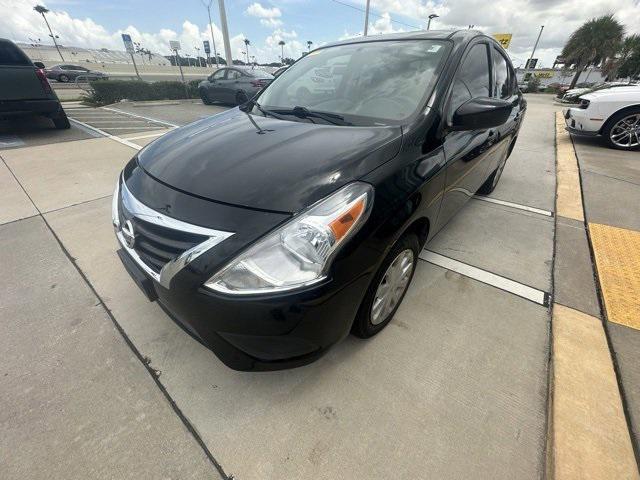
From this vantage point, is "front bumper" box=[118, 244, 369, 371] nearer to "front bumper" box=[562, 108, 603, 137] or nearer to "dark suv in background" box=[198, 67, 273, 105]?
→ "front bumper" box=[562, 108, 603, 137]

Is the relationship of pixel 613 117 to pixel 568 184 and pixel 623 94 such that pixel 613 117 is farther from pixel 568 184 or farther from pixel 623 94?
pixel 568 184

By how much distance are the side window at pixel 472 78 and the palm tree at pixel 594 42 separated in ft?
106

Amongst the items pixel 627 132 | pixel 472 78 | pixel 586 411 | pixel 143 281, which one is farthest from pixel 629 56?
pixel 143 281

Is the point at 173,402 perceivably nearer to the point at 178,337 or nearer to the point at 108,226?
the point at 178,337

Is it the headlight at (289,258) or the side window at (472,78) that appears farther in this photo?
the side window at (472,78)

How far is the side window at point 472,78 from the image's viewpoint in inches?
76.7

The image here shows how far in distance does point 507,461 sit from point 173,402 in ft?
5.00

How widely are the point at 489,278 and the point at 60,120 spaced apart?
8.46m

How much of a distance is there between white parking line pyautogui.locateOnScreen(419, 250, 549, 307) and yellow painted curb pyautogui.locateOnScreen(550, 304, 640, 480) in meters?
0.27

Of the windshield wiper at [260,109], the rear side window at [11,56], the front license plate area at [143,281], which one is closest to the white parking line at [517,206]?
the windshield wiper at [260,109]

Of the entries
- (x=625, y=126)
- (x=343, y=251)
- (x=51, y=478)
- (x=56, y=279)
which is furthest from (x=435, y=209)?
(x=625, y=126)

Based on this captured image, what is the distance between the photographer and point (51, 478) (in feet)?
4.08

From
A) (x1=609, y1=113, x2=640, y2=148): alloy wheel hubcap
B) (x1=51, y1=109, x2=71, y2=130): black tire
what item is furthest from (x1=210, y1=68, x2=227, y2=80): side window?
(x1=609, y1=113, x2=640, y2=148): alloy wheel hubcap

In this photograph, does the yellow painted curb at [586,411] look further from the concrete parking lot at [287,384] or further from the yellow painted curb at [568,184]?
the yellow painted curb at [568,184]
